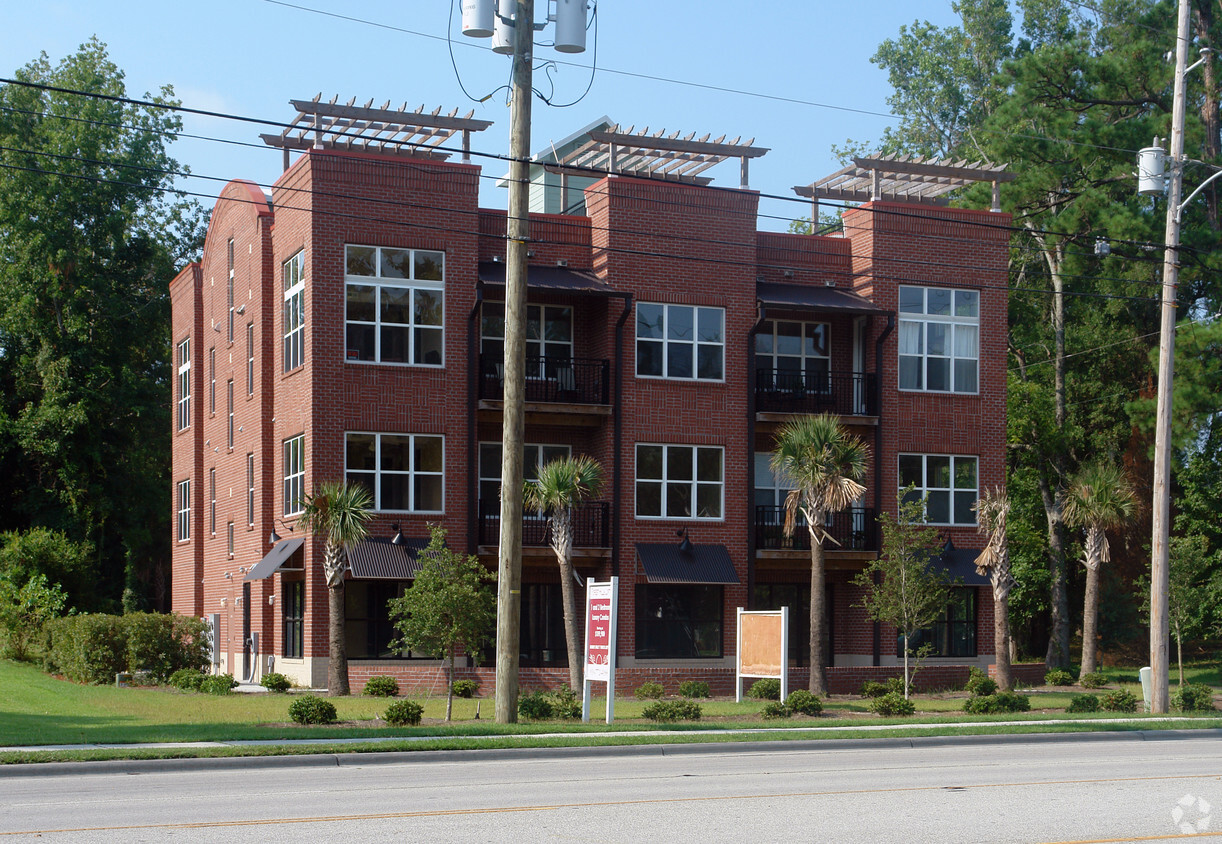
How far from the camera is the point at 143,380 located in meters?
56.1

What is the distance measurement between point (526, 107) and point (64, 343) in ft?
129

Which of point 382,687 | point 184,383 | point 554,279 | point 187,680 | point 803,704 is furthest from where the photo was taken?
point 184,383

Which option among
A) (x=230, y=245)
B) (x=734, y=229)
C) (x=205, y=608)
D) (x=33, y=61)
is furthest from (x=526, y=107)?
(x=33, y=61)

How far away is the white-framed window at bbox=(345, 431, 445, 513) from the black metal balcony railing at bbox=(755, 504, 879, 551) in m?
8.74

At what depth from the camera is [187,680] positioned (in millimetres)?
30094

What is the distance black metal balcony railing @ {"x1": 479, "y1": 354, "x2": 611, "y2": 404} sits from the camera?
108ft

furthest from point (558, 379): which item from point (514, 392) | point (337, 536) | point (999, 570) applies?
point (514, 392)

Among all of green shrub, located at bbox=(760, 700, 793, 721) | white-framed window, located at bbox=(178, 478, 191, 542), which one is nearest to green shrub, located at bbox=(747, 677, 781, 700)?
green shrub, located at bbox=(760, 700, 793, 721)

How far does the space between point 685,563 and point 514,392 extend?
13.6 m

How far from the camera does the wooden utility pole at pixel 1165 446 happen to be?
25094 millimetres

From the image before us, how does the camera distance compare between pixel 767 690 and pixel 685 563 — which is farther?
pixel 685 563

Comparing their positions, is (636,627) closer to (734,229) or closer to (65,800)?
(734,229)

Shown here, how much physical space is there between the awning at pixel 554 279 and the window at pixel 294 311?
4.46 meters

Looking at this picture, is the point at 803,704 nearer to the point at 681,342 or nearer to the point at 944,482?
the point at 681,342
